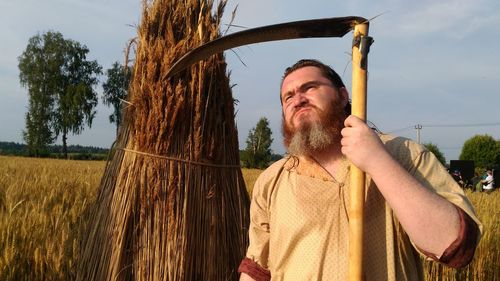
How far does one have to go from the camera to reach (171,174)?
2.30 meters

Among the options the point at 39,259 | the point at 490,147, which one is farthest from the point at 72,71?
the point at 39,259

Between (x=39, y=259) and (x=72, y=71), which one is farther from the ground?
(x=72, y=71)

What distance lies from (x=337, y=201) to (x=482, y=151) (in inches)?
1539

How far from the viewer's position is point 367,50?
126cm

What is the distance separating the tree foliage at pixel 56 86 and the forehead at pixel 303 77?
40.4 meters

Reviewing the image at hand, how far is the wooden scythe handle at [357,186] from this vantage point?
1.25 m

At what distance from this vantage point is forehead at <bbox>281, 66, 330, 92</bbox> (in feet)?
5.35

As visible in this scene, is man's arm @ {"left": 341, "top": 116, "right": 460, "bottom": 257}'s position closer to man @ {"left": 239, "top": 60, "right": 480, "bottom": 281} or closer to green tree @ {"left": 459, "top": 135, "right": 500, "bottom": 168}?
man @ {"left": 239, "top": 60, "right": 480, "bottom": 281}

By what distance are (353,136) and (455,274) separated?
3.03 metres

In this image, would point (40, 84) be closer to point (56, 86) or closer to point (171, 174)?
point (56, 86)

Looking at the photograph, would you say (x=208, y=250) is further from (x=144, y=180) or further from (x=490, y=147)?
(x=490, y=147)

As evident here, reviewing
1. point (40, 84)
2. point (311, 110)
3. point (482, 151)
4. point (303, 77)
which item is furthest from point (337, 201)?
point (40, 84)

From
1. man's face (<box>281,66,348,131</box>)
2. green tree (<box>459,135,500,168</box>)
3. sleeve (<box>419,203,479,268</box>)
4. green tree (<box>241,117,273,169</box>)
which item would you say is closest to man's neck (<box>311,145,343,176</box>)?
man's face (<box>281,66,348,131</box>)

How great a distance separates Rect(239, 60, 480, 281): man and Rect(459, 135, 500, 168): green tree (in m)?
37.9
